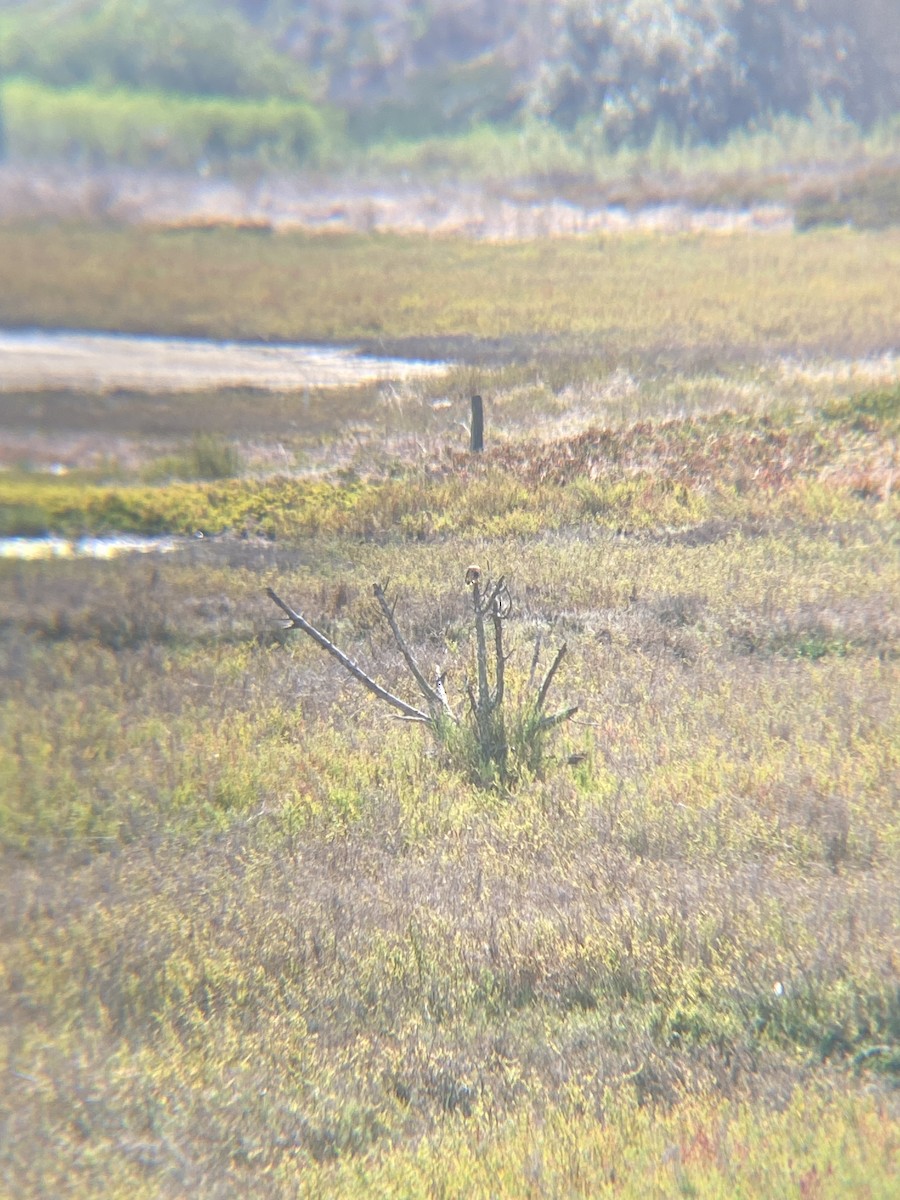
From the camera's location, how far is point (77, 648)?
6336 millimetres

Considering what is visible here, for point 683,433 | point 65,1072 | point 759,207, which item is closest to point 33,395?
point 65,1072

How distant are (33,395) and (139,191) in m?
1.22

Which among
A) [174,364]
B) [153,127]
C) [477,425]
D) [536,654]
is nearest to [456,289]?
[477,425]

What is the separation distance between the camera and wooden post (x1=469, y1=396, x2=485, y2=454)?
6.89 m

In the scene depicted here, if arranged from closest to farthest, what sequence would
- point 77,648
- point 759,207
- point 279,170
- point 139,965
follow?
point 139,965
point 279,170
point 77,648
point 759,207

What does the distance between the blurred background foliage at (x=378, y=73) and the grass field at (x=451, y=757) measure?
593 mm

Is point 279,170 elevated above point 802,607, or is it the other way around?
point 279,170

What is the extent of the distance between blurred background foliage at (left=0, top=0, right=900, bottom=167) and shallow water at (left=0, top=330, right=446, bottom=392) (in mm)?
931

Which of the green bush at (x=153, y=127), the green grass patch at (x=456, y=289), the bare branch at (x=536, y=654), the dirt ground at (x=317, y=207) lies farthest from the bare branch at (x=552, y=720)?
the green bush at (x=153, y=127)

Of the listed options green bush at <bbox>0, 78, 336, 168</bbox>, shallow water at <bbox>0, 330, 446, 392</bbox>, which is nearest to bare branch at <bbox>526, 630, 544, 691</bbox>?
shallow water at <bbox>0, 330, 446, 392</bbox>

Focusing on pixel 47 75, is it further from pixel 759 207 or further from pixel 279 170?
pixel 759 207

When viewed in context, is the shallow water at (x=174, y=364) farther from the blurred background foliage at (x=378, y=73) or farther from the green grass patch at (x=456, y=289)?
the blurred background foliage at (x=378, y=73)

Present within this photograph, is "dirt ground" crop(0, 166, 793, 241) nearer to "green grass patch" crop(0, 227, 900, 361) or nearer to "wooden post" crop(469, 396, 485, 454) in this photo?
"green grass patch" crop(0, 227, 900, 361)

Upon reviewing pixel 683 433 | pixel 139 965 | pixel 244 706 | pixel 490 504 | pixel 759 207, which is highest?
pixel 759 207
